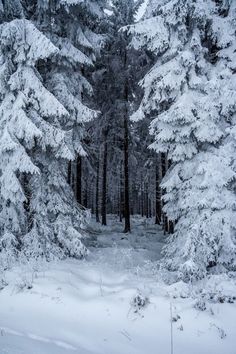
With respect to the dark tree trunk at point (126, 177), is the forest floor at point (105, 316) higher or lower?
lower

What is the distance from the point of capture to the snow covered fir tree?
6.79 m

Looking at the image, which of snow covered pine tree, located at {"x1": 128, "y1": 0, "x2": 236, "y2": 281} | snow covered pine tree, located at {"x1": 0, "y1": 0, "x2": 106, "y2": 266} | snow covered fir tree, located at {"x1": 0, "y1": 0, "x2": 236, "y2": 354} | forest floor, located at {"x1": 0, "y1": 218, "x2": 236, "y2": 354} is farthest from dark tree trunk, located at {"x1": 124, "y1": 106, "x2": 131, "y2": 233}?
forest floor, located at {"x1": 0, "y1": 218, "x2": 236, "y2": 354}

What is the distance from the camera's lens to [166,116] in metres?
10.3

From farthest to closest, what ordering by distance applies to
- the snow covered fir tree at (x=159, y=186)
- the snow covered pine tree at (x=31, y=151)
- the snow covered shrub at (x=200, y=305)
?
the snow covered pine tree at (x=31, y=151), the snow covered shrub at (x=200, y=305), the snow covered fir tree at (x=159, y=186)

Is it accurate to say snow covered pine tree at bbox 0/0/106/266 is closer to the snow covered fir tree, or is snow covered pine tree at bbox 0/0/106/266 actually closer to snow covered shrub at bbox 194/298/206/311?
the snow covered fir tree

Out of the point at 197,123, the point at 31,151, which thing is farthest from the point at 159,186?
the point at 31,151

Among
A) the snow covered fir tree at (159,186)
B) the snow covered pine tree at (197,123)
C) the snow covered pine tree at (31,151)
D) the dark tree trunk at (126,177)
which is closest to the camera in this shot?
the snow covered fir tree at (159,186)

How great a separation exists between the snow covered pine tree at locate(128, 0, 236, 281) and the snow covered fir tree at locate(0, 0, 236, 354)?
1.5 inches

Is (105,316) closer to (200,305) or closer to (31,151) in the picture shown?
(200,305)

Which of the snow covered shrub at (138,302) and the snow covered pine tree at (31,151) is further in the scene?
the snow covered pine tree at (31,151)

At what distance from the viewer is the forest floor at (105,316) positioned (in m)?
5.93

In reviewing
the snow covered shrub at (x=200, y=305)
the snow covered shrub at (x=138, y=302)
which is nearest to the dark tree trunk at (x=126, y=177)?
the snow covered shrub at (x=138, y=302)

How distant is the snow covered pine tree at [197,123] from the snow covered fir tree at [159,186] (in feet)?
0.13

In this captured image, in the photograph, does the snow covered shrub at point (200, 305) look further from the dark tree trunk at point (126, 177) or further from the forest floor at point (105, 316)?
the dark tree trunk at point (126, 177)
